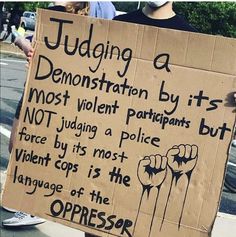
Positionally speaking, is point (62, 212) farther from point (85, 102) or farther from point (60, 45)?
point (60, 45)

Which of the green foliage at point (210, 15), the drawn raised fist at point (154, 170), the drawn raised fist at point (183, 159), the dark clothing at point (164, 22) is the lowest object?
the drawn raised fist at point (154, 170)

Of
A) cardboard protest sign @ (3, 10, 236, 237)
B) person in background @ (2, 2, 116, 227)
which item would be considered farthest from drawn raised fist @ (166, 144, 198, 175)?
person in background @ (2, 2, 116, 227)

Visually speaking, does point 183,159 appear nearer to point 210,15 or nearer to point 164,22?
point 164,22

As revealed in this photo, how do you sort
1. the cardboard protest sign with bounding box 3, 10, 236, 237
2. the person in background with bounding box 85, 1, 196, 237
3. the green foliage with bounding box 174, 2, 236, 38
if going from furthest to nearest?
the green foliage with bounding box 174, 2, 236, 38
the person in background with bounding box 85, 1, 196, 237
the cardboard protest sign with bounding box 3, 10, 236, 237

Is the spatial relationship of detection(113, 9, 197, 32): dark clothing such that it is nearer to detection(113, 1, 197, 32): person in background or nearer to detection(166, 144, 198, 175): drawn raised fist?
detection(113, 1, 197, 32): person in background

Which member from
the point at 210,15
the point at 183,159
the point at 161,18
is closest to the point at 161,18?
the point at 161,18

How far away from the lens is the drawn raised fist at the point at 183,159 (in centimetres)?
224

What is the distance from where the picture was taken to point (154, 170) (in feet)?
7.49

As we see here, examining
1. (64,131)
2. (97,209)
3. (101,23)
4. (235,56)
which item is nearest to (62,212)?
(97,209)

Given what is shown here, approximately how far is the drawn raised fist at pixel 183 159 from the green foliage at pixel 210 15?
926 inches

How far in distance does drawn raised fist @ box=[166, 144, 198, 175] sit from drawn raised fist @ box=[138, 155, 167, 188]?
0.12 ft

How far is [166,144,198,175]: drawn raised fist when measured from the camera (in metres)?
2.24

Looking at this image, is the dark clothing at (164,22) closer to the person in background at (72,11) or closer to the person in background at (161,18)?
the person in background at (161,18)

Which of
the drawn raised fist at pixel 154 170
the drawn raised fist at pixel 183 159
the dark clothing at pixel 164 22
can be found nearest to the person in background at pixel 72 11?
the dark clothing at pixel 164 22
